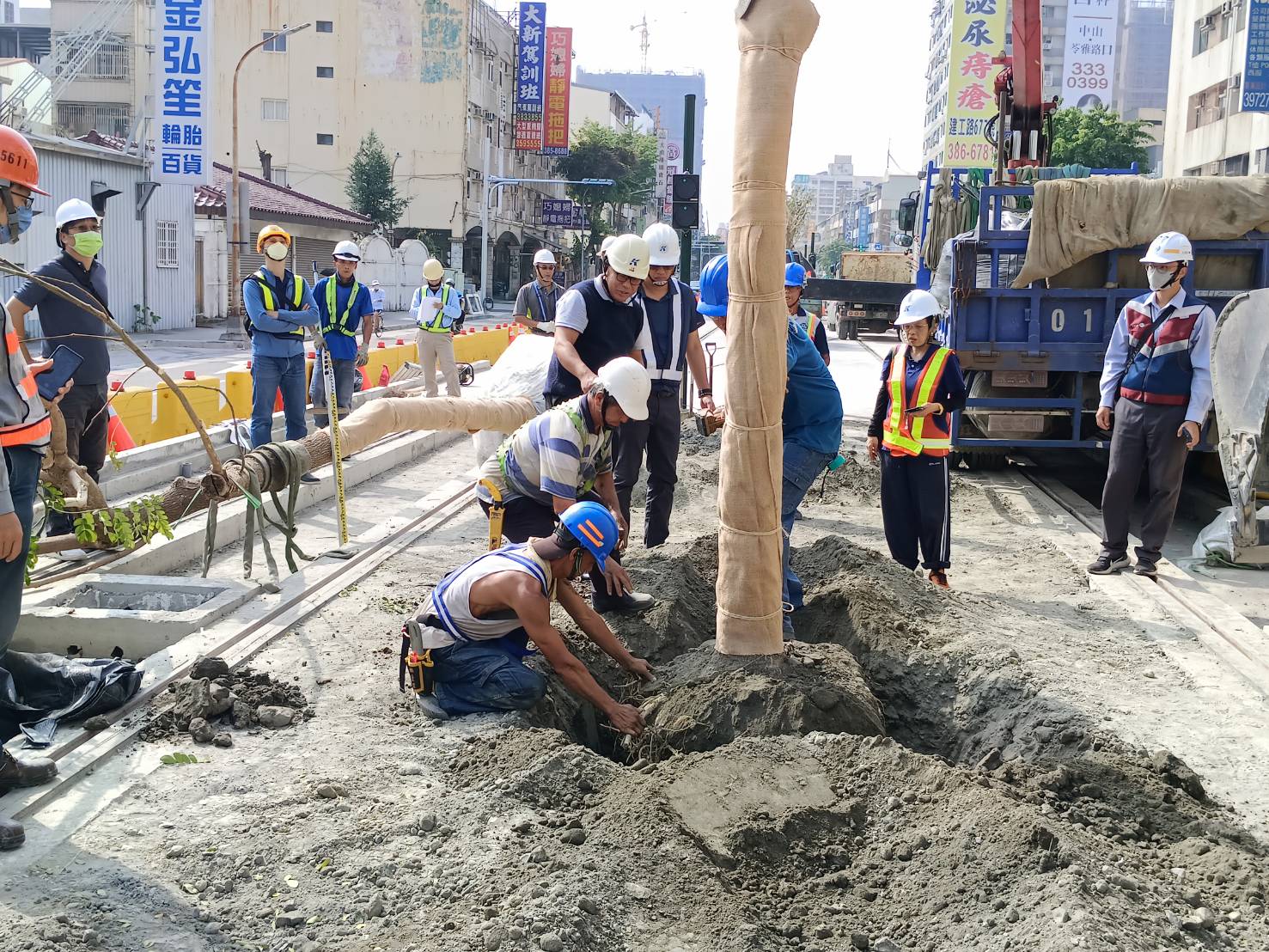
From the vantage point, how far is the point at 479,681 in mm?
4621

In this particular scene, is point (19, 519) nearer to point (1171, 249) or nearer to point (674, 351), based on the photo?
point (674, 351)

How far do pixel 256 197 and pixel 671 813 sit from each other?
35.6 meters

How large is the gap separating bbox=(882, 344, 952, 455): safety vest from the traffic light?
713cm

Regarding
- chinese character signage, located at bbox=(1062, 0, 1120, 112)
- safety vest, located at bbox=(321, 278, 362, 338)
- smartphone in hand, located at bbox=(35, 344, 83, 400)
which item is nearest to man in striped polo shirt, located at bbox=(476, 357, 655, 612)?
smartphone in hand, located at bbox=(35, 344, 83, 400)

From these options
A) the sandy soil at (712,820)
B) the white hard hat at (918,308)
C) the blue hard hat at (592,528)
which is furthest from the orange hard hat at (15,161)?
the white hard hat at (918,308)

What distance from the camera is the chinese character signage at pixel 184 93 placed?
25062 millimetres

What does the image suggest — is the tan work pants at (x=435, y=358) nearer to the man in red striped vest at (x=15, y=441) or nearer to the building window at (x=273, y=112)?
the man in red striped vest at (x=15, y=441)

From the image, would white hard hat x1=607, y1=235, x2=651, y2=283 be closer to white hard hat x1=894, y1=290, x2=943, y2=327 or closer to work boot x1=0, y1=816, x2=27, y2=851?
white hard hat x1=894, y1=290, x2=943, y2=327

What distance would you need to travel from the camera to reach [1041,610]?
664cm

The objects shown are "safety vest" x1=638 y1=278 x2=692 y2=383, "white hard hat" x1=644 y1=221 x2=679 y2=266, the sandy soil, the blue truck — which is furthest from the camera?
the blue truck

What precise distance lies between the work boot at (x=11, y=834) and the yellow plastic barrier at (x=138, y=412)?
293 inches

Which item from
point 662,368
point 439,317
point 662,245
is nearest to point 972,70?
point 439,317

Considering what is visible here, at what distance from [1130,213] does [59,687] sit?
8.61 m

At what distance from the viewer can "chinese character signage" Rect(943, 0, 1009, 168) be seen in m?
51.8
